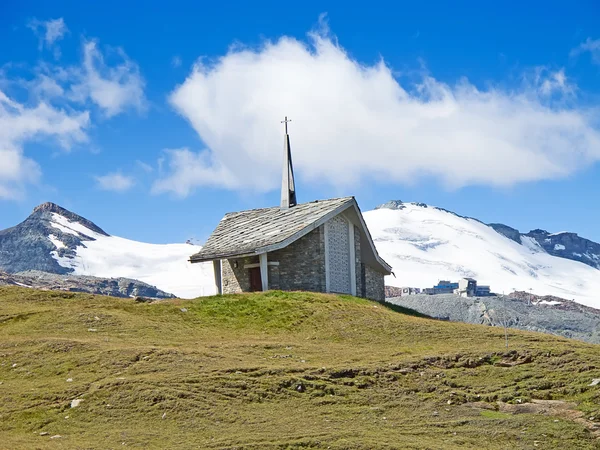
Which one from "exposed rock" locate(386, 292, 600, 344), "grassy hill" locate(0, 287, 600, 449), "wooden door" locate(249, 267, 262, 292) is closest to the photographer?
"grassy hill" locate(0, 287, 600, 449)

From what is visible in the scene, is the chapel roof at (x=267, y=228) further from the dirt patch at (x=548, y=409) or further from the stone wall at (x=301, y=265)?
the dirt patch at (x=548, y=409)

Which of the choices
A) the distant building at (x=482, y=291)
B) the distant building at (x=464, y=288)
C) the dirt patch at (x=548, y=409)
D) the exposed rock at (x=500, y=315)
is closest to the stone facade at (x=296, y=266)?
the dirt patch at (x=548, y=409)

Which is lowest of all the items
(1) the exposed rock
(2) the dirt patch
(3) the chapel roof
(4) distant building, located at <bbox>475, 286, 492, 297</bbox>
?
(2) the dirt patch

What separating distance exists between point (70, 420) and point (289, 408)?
4812 mm

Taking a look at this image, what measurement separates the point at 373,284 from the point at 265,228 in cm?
666

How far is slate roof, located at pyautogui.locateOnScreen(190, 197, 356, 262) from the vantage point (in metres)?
37.0

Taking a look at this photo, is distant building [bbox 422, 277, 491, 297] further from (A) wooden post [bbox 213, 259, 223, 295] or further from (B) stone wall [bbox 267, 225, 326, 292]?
(B) stone wall [bbox 267, 225, 326, 292]

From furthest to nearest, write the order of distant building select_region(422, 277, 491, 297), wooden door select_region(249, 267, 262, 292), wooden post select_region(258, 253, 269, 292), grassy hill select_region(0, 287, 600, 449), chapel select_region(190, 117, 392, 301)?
distant building select_region(422, 277, 491, 297) → wooden door select_region(249, 267, 262, 292) → chapel select_region(190, 117, 392, 301) → wooden post select_region(258, 253, 269, 292) → grassy hill select_region(0, 287, 600, 449)

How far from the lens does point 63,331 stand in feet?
90.9

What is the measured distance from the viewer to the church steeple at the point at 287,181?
44.1 metres

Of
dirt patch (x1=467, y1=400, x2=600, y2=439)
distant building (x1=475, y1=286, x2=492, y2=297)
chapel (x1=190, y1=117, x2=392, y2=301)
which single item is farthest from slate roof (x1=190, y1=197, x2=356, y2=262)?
distant building (x1=475, y1=286, x2=492, y2=297)

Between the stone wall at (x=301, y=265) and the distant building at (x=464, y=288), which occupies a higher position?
the distant building at (x=464, y=288)

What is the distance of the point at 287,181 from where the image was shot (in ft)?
147

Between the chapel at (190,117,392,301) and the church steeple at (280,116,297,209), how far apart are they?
0.63ft
